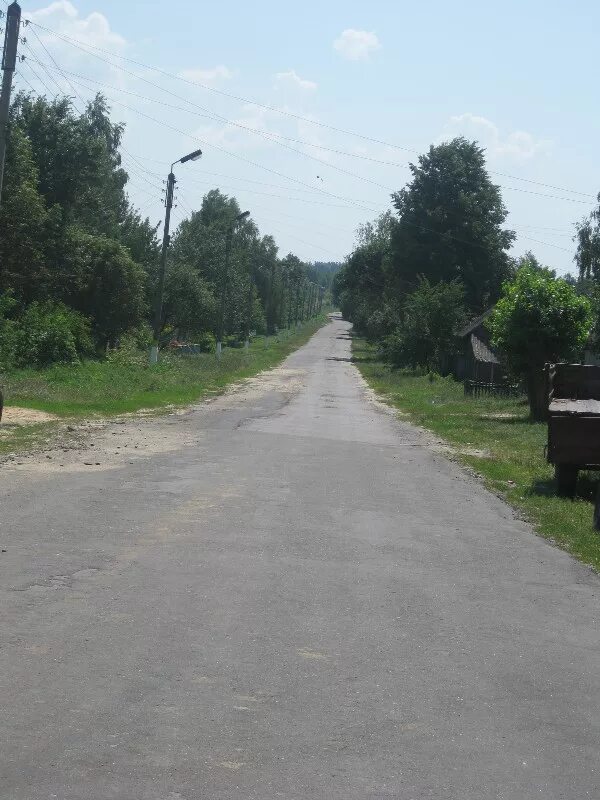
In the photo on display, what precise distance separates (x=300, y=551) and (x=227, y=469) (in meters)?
5.73

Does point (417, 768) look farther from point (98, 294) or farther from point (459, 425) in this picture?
point (98, 294)

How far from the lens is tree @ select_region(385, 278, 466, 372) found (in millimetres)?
55344

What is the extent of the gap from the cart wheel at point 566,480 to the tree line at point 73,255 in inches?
738

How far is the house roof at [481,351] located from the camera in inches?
2017

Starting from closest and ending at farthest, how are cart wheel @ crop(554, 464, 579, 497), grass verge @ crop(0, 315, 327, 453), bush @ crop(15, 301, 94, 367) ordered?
cart wheel @ crop(554, 464, 579, 497) → grass verge @ crop(0, 315, 327, 453) → bush @ crop(15, 301, 94, 367)

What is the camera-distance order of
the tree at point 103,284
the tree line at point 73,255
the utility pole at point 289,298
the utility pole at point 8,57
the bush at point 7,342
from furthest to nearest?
the utility pole at point 289,298
the tree at point 103,284
the tree line at point 73,255
the bush at point 7,342
the utility pole at point 8,57

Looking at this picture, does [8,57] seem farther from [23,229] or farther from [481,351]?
[481,351]

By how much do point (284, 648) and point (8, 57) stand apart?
52.1 ft

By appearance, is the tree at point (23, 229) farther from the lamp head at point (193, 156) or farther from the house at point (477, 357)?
the house at point (477, 357)

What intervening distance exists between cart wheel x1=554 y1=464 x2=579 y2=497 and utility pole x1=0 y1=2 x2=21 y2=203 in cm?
1141

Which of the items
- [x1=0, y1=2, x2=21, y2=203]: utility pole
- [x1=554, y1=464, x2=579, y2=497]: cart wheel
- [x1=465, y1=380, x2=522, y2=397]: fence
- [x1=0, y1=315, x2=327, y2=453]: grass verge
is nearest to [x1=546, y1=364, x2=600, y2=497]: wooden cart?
[x1=554, y1=464, x2=579, y2=497]: cart wheel

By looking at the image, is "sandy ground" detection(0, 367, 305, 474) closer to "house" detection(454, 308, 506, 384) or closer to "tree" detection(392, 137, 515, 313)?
"house" detection(454, 308, 506, 384)

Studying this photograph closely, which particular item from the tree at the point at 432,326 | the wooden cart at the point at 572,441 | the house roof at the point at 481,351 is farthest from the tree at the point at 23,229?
the wooden cart at the point at 572,441

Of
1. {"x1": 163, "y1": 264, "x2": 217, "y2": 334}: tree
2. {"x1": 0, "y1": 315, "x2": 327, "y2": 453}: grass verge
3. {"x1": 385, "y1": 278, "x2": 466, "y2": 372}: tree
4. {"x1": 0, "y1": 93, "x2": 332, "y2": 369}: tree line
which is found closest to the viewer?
{"x1": 0, "y1": 315, "x2": 327, "y2": 453}: grass verge
